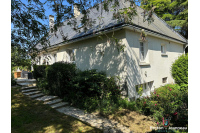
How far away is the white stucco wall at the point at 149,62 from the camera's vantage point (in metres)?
6.70

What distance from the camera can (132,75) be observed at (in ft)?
22.1

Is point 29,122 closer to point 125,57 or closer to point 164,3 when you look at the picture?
point 125,57

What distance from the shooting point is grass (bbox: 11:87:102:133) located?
3.75 m

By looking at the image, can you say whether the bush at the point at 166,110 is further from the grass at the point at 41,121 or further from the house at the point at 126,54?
the grass at the point at 41,121

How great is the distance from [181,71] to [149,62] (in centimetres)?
417

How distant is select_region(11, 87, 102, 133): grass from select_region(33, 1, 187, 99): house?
7.58 feet

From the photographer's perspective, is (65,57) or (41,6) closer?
(41,6)

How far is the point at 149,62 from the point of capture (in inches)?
318

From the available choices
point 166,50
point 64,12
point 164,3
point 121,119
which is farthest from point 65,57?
point 164,3

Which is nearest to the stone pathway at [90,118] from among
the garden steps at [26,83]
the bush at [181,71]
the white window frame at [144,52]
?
the garden steps at [26,83]

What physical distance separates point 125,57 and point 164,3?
1633 centimetres

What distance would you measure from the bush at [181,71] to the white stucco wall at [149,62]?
45cm

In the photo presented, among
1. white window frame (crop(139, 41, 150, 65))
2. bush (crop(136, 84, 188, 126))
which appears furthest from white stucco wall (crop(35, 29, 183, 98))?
bush (crop(136, 84, 188, 126))

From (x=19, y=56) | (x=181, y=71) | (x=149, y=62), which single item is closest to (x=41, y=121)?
(x=19, y=56)
